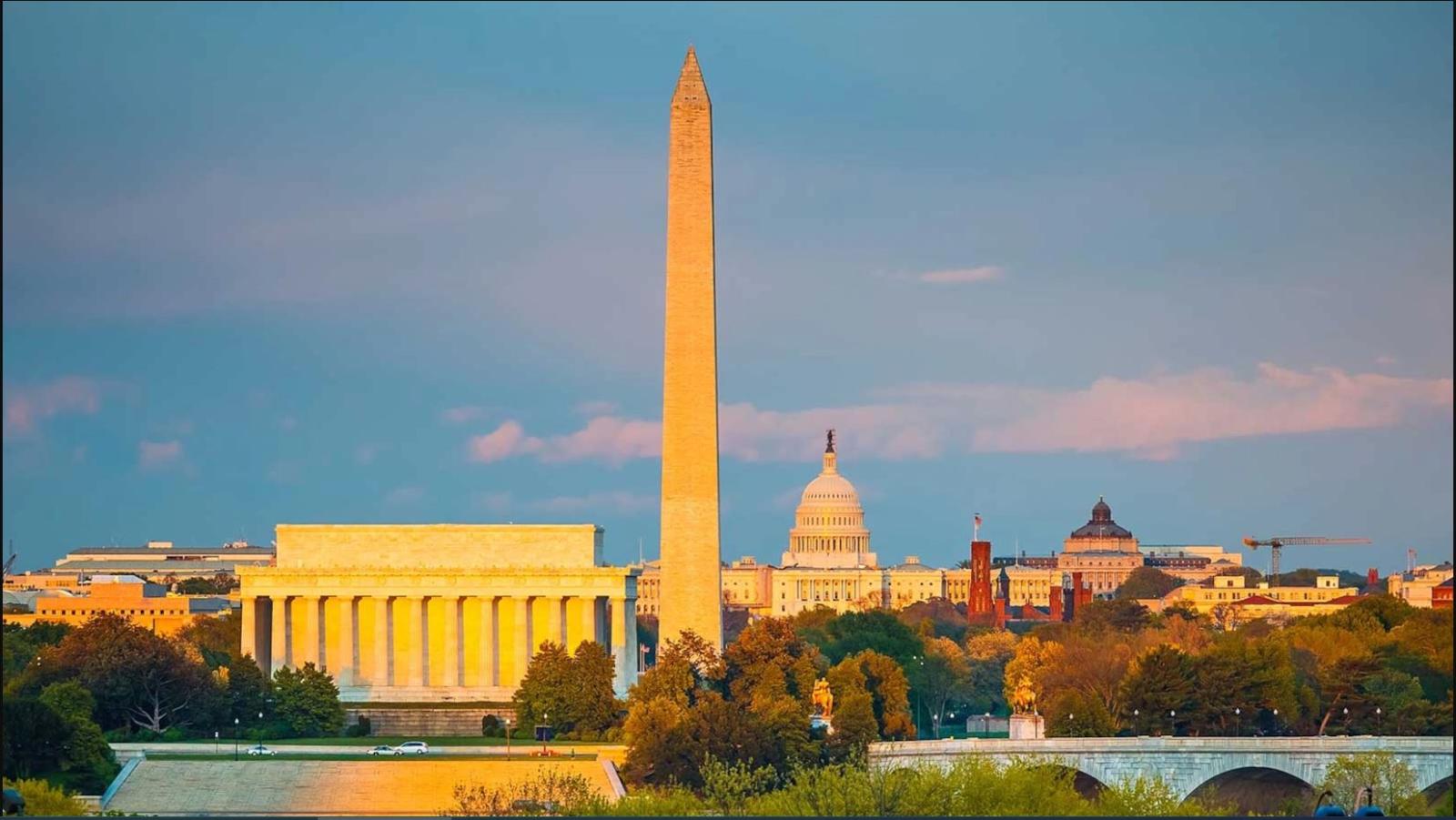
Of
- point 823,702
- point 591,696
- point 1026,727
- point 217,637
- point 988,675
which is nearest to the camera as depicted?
point 823,702

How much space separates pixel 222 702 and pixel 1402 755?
129ft

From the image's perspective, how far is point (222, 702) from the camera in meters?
114

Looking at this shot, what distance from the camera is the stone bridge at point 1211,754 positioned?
109 metres

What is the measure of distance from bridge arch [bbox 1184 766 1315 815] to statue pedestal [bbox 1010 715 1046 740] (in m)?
6.71

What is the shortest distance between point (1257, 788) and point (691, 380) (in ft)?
76.1

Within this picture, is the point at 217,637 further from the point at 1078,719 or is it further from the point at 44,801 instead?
the point at 44,801

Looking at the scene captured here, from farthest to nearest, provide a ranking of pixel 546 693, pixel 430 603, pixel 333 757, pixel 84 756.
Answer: pixel 430 603
pixel 546 693
pixel 333 757
pixel 84 756

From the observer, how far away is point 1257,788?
11181cm

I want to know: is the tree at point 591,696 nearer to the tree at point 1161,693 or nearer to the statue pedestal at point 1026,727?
the statue pedestal at point 1026,727

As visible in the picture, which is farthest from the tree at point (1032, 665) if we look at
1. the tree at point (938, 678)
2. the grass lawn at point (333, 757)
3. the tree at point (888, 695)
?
the grass lawn at point (333, 757)

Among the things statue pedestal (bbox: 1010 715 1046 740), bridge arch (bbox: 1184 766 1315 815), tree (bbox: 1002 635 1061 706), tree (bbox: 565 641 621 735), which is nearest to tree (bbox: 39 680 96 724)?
tree (bbox: 565 641 621 735)

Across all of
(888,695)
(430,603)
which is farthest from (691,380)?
(430,603)

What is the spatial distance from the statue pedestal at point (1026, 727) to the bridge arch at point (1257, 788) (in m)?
6.71

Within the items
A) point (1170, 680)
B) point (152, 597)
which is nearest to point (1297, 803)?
point (1170, 680)
